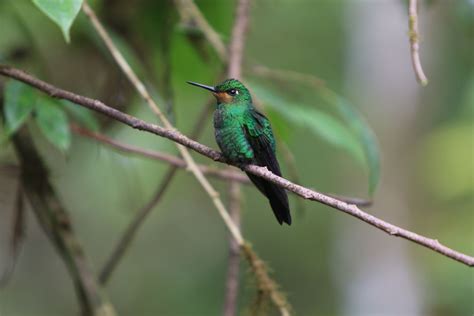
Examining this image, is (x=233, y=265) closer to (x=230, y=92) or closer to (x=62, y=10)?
(x=230, y=92)

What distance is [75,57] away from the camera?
4.15 meters

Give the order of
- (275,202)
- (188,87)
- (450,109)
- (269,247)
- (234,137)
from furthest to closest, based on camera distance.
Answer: (269,247) < (450,109) < (188,87) < (234,137) < (275,202)

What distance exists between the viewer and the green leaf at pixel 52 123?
2285 mm

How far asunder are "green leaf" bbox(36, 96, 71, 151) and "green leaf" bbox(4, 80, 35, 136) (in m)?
0.06

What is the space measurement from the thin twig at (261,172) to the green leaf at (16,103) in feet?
0.81

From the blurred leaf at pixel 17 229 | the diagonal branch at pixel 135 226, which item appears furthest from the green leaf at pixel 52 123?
the diagonal branch at pixel 135 226

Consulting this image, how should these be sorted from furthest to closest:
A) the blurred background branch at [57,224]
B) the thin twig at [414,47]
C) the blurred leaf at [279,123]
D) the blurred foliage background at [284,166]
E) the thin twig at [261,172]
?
the blurred foliage background at [284,166] < the blurred leaf at [279,123] < the blurred background branch at [57,224] < the thin twig at [414,47] < the thin twig at [261,172]

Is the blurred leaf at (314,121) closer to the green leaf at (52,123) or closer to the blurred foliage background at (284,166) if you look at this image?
the blurred foliage background at (284,166)

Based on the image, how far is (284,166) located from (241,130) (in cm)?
287

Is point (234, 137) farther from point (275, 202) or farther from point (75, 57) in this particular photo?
point (75, 57)

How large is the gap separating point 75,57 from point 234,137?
1911mm

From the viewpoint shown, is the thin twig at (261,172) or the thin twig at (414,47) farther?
the thin twig at (414,47)

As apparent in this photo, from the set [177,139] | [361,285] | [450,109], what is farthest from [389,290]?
[177,139]

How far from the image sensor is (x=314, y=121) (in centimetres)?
307
